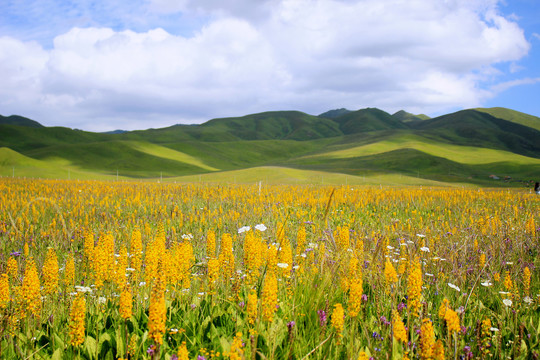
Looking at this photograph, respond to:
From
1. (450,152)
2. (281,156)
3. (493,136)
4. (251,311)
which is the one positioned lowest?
(251,311)

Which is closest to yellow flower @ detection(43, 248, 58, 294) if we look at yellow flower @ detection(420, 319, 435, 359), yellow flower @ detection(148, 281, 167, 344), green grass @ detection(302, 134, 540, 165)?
yellow flower @ detection(148, 281, 167, 344)

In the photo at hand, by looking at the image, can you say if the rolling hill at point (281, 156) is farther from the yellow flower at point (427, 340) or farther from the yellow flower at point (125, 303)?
the yellow flower at point (427, 340)

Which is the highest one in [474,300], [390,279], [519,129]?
[519,129]

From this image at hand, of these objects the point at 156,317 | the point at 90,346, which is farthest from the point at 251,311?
the point at 90,346

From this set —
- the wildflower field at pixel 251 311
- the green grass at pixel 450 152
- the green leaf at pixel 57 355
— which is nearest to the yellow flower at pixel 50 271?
the wildflower field at pixel 251 311

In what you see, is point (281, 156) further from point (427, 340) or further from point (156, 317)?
point (156, 317)

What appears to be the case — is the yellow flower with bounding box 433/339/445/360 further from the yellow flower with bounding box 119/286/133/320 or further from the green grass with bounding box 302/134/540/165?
the green grass with bounding box 302/134/540/165

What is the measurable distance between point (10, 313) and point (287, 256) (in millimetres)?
2394

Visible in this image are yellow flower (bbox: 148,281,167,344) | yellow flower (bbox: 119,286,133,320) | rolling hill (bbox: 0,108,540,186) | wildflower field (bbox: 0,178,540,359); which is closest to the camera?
yellow flower (bbox: 148,281,167,344)

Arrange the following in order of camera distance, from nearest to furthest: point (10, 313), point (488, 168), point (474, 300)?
point (10, 313)
point (474, 300)
point (488, 168)

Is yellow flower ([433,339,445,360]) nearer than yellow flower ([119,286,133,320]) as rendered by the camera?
Yes

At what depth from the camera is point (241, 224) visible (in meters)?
8.64

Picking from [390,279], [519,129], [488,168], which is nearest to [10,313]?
[390,279]

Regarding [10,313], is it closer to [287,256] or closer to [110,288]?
[110,288]
